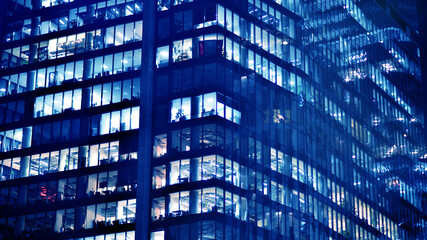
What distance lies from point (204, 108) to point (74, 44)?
22.8 meters

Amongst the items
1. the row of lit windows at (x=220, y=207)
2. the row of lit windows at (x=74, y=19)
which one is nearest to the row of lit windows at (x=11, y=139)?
the row of lit windows at (x=74, y=19)

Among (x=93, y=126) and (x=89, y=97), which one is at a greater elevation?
(x=89, y=97)

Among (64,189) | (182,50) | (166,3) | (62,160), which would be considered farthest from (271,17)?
(64,189)

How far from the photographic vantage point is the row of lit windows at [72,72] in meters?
98.9

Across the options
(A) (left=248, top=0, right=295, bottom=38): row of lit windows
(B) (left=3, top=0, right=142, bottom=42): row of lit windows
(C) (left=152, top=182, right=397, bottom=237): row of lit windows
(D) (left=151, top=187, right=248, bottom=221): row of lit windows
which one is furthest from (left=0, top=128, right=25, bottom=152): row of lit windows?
(A) (left=248, top=0, right=295, bottom=38): row of lit windows

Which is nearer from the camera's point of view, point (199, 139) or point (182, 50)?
point (199, 139)

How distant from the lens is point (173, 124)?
92000 mm

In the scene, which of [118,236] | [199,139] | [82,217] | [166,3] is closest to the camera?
[199,139]

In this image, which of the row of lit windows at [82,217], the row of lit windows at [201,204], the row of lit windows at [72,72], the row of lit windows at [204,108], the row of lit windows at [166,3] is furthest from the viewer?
the row of lit windows at [72,72]

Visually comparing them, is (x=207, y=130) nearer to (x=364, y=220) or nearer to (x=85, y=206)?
(x=85, y=206)

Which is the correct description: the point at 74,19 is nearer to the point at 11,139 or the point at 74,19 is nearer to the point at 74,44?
the point at 74,44

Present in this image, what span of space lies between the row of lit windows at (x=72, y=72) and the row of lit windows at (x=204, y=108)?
8.70 metres

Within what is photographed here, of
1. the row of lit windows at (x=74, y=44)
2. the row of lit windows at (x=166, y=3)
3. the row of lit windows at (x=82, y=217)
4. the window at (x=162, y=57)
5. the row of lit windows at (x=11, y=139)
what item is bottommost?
the row of lit windows at (x=82, y=217)

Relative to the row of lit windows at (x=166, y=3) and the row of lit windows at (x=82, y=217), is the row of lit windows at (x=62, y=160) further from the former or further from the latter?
the row of lit windows at (x=166, y=3)
